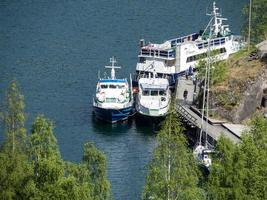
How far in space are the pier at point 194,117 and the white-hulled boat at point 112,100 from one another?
20.5ft

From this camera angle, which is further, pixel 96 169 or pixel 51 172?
pixel 96 169

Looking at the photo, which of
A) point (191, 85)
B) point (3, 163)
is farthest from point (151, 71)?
point (3, 163)

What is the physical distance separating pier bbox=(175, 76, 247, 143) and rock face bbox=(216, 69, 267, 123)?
1.37 metres

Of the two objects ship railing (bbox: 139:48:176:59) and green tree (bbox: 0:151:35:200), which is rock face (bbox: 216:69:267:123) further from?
green tree (bbox: 0:151:35:200)

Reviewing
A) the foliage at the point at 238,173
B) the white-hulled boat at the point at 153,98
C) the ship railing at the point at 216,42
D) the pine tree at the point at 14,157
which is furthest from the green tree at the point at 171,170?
the ship railing at the point at 216,42

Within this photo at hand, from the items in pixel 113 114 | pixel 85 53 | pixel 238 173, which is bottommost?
pixel 113 114

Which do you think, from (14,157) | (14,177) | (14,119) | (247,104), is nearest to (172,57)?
(247,104)

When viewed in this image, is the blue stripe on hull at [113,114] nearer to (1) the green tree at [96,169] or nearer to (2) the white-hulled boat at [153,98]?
(2) the white-hulled boat at [153,98]

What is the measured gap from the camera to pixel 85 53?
485 feet

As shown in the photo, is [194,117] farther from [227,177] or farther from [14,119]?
[227,177]

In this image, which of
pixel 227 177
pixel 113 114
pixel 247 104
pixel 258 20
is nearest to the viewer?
pixel 227 177

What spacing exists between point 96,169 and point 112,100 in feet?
157

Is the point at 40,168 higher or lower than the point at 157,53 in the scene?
lower

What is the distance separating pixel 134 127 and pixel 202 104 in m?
9.15
